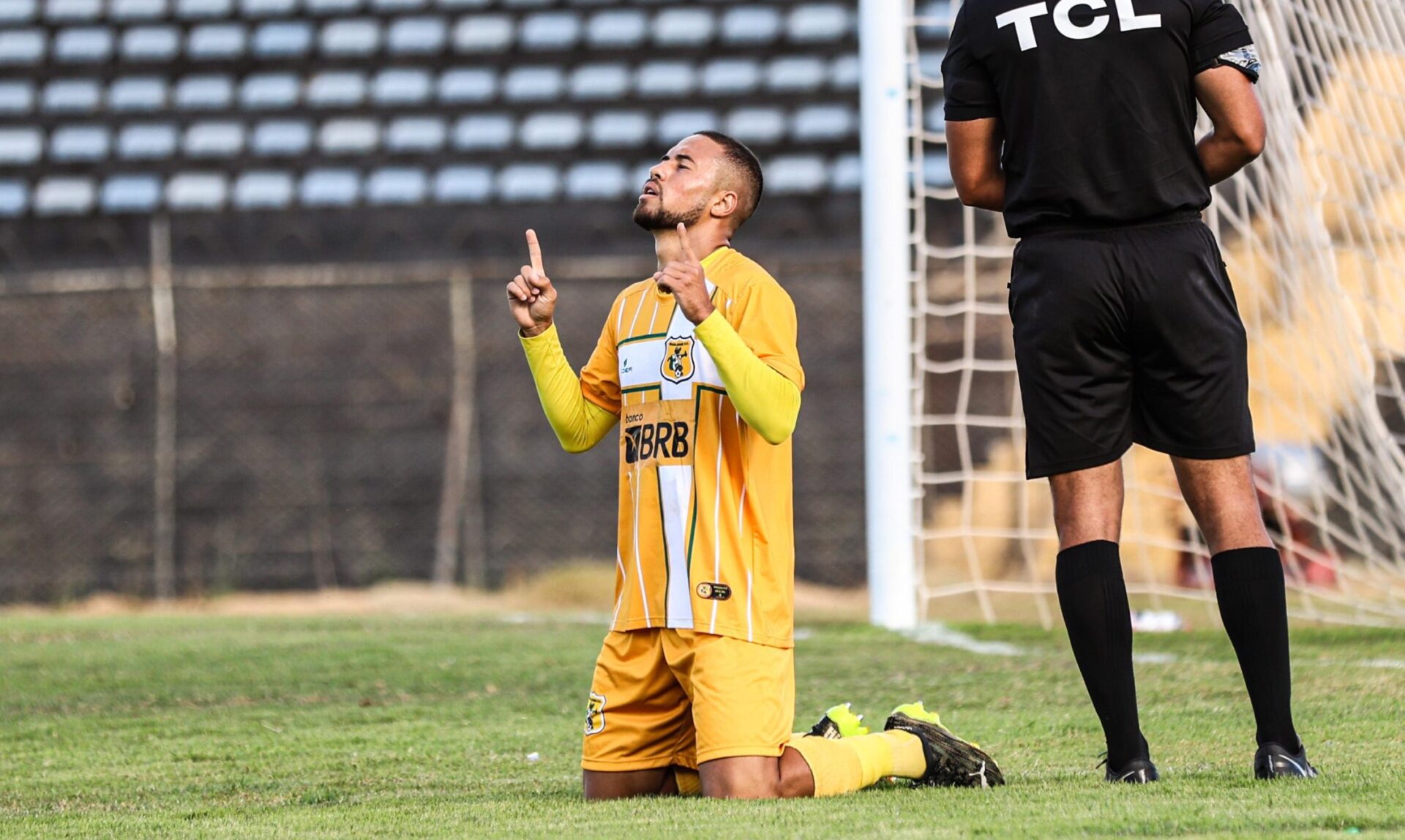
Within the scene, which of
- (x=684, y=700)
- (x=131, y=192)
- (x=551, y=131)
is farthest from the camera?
(x=551, y=131)

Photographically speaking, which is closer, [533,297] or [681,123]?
[533,297]

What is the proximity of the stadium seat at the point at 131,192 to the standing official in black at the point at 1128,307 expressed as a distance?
1207cm

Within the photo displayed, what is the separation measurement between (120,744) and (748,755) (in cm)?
172

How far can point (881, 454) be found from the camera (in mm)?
6148

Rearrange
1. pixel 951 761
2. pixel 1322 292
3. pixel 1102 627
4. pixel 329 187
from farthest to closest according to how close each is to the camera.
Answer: pixel 329 187
pixel 1322 292
pixel 951 761
pixel 1102 627

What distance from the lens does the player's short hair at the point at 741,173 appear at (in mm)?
2939

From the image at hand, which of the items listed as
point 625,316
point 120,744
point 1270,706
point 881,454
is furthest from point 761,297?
point 881,454

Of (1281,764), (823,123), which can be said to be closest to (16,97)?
(823,123)

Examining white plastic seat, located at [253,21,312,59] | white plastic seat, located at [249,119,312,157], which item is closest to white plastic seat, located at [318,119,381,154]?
white plastic seat, located at [249,119,312,157]

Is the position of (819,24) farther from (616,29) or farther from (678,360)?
(678,360)

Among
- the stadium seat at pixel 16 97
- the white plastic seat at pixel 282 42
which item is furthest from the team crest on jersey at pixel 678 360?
the stadium seat at pixel 16 97

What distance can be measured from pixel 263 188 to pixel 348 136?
89 centimetres

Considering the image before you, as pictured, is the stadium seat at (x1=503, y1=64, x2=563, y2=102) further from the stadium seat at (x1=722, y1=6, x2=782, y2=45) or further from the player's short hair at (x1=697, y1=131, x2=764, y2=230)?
the player's short hair at (x1=697, y1=131, x2=764, y2=230)

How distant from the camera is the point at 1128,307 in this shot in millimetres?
2580
